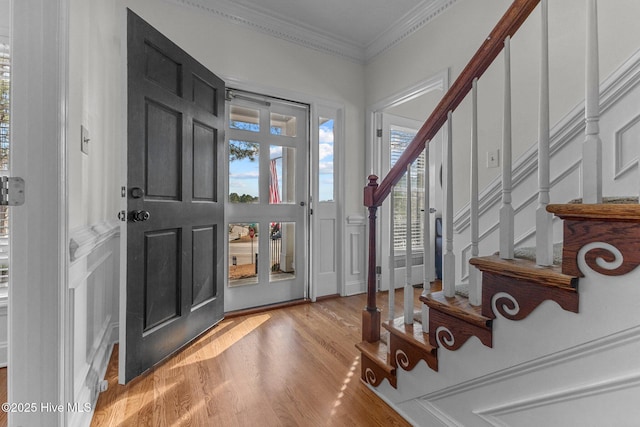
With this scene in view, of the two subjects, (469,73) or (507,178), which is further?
(469,73)

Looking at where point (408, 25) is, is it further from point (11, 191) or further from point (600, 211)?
point (11, 191)

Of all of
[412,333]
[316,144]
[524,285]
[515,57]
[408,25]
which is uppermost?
[408,25]

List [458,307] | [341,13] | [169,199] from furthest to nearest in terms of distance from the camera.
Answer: [341,13] → [169,199] → [458,307]

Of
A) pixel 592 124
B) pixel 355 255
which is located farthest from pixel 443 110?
pixel 355 255

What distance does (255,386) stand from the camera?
1.55 meters

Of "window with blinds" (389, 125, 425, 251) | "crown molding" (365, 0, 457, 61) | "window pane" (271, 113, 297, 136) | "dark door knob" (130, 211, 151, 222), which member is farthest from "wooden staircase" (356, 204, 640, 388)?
"crown molding" (365, 0, 457, 61)

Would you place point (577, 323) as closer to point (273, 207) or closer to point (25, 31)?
point (25, 31)

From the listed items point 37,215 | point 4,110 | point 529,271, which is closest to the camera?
point 529,271

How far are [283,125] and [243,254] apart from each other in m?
1.26

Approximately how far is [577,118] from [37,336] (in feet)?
8.27

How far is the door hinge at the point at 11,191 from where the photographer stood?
0.89 metres

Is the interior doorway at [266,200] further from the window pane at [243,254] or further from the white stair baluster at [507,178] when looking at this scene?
the white stair baluster at [507,178]

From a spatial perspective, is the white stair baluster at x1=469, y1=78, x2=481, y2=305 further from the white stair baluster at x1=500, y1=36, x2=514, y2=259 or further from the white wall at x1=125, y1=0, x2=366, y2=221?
the white wall at x1=125, y1=0, x2=366, y2=221

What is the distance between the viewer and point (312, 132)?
9.53 ft
